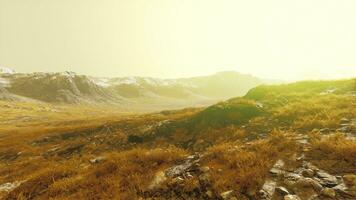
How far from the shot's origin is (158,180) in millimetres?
8898

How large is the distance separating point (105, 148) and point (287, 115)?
12617mm

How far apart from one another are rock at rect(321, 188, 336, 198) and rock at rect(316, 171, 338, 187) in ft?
1.24

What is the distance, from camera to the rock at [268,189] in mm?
6924

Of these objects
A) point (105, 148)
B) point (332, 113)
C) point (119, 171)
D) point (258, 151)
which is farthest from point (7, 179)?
point (332, 113)

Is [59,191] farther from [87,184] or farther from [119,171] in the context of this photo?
[119,171]

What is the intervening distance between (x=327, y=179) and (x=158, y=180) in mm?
5042

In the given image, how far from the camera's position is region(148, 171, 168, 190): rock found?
8584 millimetres

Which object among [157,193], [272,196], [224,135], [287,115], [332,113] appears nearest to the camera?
[272,196]

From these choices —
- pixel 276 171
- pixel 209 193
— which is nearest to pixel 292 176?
pixel 276 171

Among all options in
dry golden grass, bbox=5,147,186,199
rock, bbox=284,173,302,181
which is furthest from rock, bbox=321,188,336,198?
dry golden grass, bbox=5,147,186,199

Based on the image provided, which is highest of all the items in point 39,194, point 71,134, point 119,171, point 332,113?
point 332,113

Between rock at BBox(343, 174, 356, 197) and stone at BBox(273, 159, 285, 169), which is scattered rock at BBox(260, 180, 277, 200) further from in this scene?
rock at BBox(343, 174, 356, 197)

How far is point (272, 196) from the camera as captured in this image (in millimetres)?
6871

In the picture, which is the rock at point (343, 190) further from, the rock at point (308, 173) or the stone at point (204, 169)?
the stone at point (204, 169)
